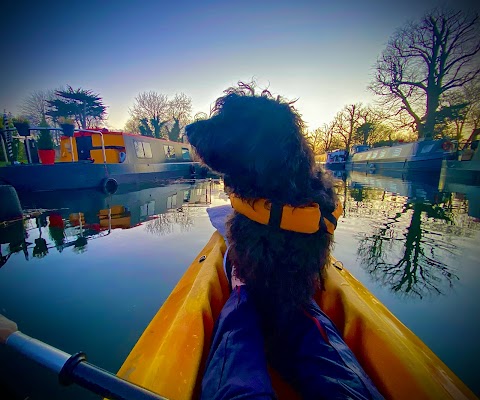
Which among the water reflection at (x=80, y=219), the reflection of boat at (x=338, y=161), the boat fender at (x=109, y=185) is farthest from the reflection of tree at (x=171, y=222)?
the reflection of boat at (x=338, y=161)

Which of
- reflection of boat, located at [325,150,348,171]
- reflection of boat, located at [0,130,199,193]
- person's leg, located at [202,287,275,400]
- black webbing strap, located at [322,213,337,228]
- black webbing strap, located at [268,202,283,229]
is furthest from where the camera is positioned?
reflection of boat, located at [325,150,348,171]

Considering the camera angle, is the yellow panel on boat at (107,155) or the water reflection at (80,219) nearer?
the water reflection at (80,219)

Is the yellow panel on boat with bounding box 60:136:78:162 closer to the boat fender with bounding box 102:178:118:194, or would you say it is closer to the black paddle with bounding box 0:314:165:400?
the boat fender with bounding box 102:178:118:194

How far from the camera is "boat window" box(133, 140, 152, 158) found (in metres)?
10.4

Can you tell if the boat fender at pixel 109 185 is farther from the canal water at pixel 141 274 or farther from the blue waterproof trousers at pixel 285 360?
the blue waterproof trousers at pixel 285 360

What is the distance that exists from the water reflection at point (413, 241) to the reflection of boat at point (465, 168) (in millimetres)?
5070

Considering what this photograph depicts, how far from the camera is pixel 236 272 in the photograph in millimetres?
1645

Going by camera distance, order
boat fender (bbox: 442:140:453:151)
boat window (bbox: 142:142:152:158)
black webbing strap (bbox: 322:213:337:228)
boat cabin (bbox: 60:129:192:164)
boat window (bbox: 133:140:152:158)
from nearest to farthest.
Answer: black webbing strap (bbox: 322:213:337:228) < boat cabin (bbox: 60:129:192:164) < boat window (bbox: 133:140:152:158) < boat window (bbox: 142:142:152:158) < boat fender (bbox: 442:140:453:151)

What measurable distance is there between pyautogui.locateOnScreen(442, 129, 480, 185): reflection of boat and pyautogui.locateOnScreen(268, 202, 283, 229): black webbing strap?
1259 centimetres

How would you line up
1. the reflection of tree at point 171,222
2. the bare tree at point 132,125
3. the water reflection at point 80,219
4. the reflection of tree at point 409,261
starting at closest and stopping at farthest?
the reflection of tree at point 409,261, the water reflection at point 80,219, the reflection of tree at point 171,222, the bare tree at point 132,125

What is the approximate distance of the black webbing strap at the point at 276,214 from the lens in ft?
4.66

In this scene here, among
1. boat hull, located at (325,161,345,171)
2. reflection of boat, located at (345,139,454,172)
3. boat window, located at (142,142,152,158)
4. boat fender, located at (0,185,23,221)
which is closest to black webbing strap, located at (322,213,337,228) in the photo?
boat fender, located at (0,185,23,221)

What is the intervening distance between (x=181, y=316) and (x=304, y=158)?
4.08 feet

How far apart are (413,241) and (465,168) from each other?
10.3m
